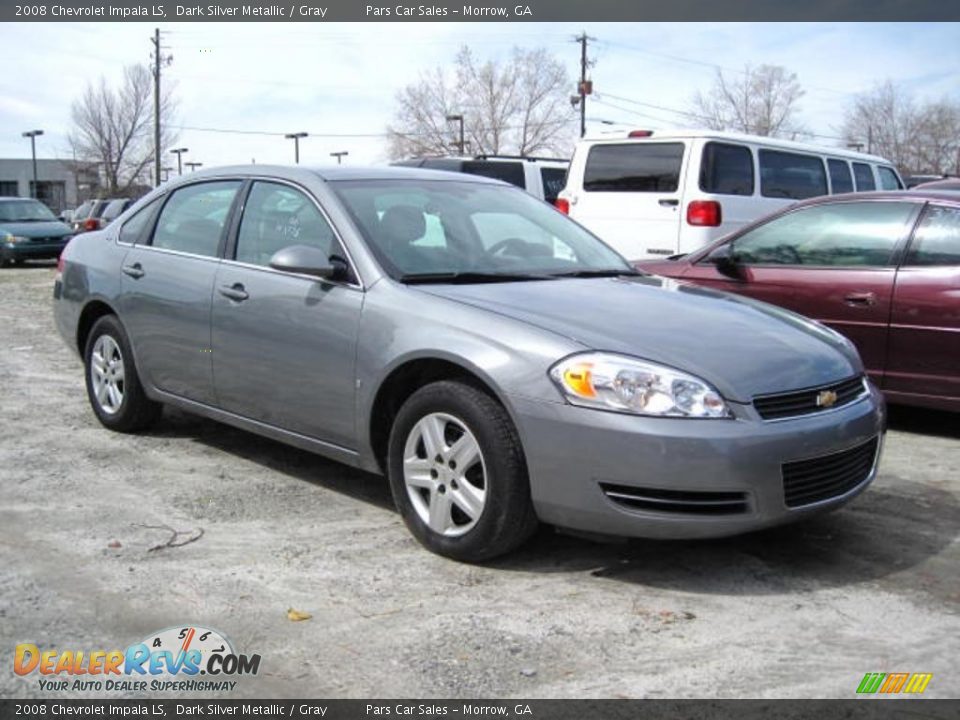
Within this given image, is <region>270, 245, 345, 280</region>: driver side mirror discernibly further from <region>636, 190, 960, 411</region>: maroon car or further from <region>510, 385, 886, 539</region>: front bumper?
<region>636, 190, 960, 411</region>: maroon car

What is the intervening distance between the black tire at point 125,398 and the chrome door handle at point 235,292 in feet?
3.37

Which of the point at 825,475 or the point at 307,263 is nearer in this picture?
the point at 825,475

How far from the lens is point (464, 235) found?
4.55 m

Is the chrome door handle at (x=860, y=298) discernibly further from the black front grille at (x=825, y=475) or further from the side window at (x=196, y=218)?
the side window at (x=196, y=218)

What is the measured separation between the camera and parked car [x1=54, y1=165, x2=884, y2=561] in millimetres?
3402

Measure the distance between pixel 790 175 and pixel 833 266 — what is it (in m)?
4.85

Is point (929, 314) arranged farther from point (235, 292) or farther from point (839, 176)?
point (839, 176)

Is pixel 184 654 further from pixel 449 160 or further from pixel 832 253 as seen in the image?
pixel 449 160

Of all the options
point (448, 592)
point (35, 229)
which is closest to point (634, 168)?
point (448, 592)

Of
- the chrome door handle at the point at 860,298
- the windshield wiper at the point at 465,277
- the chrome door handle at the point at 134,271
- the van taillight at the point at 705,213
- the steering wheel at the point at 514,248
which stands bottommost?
the chrome door handle at the point at 860,298

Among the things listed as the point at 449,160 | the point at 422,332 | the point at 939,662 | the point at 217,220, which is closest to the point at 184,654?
the point at 422,332

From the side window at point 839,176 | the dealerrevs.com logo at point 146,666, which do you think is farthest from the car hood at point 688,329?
the side window at point 839,176

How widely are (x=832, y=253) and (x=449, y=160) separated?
27.2ft

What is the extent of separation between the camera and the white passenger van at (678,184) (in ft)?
31.3
